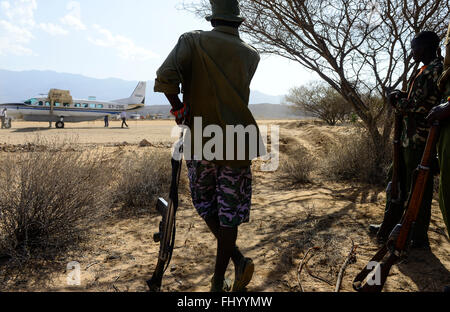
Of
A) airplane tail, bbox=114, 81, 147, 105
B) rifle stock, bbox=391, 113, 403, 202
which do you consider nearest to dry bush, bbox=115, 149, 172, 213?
rifle stock, bbox=391, 113, 403, 202

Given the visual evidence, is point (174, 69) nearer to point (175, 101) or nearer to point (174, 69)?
point (174, 69)

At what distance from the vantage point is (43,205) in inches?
106

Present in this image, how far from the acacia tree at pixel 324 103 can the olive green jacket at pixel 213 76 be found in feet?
81.4

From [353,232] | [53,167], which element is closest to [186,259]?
[53,167]

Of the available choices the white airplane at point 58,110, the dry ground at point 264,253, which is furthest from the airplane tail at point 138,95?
the dry ground at point 264,253

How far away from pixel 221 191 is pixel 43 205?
173 cm

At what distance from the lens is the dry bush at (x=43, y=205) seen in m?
2.57

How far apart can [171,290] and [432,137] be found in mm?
1852

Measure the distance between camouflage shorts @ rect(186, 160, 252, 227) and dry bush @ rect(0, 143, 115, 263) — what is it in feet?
4.76

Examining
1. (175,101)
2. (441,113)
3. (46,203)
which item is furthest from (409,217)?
(46,203)

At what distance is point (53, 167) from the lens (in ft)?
9.55

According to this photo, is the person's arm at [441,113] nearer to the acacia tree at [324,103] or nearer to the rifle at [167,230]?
the rifle at [167,230]

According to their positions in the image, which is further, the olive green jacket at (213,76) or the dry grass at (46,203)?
the dry grass at (46,203)

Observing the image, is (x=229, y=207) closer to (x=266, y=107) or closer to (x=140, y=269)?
(x=140, y=269)
